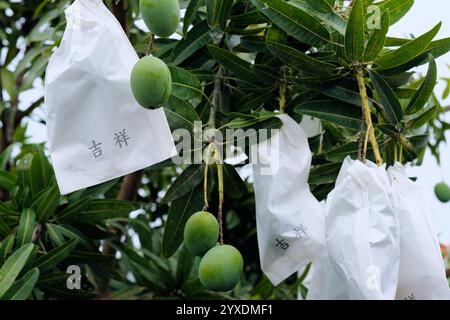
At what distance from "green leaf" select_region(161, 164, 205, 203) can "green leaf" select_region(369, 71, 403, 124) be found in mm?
366

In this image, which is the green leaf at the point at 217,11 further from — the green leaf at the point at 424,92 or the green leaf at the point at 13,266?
the green leaf at the point at 13,266

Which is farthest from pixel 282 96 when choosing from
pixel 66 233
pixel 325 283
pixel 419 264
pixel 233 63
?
pixel 66 233

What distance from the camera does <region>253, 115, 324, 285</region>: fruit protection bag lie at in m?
1.32

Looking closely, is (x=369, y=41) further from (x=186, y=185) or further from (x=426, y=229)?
(x=186, y=185)

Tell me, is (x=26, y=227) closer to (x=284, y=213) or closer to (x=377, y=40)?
(x=284, y=213)

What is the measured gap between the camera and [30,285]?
149 cm

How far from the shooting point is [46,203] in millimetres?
1704

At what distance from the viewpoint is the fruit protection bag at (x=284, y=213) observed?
1.32m

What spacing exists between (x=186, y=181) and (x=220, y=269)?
361 millimetres

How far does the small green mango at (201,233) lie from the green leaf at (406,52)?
0.42 m

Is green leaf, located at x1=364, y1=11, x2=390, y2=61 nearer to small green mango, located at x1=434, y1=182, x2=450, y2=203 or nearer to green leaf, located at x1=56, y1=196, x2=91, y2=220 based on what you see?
small green mango, located at x1=434, y1=182, x2=450, y2=203

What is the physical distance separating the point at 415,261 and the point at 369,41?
0.38m
